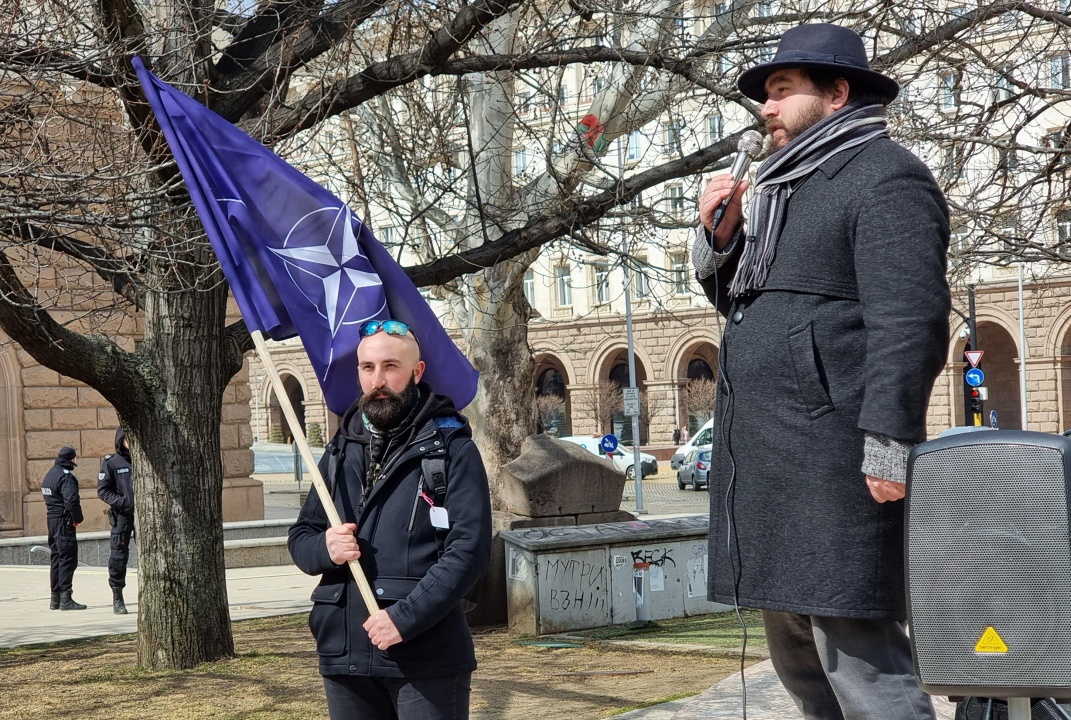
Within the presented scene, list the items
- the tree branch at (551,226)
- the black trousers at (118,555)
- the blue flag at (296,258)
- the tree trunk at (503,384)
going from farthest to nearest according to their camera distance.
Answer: the tree trunk at (503,384) → the black trousers at (118,555) → the tree branch at (551,226) → the blue flag at (296,258)

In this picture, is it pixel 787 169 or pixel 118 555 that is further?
pixel 118 555

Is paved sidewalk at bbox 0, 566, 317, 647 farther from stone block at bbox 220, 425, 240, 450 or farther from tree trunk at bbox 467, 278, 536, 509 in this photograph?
stone block at bbox 220, 425, 240, 450

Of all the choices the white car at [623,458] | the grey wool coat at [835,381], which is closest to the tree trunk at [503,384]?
the grey wool coat at [835,381]

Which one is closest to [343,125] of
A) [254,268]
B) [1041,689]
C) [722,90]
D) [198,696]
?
[722,90]

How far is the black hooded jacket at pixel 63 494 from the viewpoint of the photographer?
567 inches

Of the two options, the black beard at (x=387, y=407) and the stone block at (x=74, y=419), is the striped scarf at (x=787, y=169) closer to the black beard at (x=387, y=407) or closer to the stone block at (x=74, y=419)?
the black beard at (x=387, y=407)

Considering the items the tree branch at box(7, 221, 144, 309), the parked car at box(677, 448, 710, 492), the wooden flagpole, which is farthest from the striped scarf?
the parked car at box(677, 448, 710, 492)

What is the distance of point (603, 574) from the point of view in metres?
11.4

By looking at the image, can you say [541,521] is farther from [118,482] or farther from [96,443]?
[96,443]

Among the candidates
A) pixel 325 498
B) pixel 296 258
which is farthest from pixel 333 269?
pixel 325 498

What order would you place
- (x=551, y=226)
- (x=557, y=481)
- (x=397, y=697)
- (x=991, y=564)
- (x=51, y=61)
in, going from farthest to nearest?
(x=557, y=481) < (x=551, y=226) < (x=51, y=61) < (x=397, y=697) < (x=991, y=564)

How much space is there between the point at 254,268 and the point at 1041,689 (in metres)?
3.34

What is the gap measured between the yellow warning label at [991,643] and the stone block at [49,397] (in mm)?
19116

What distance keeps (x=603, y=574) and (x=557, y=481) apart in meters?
1.37
